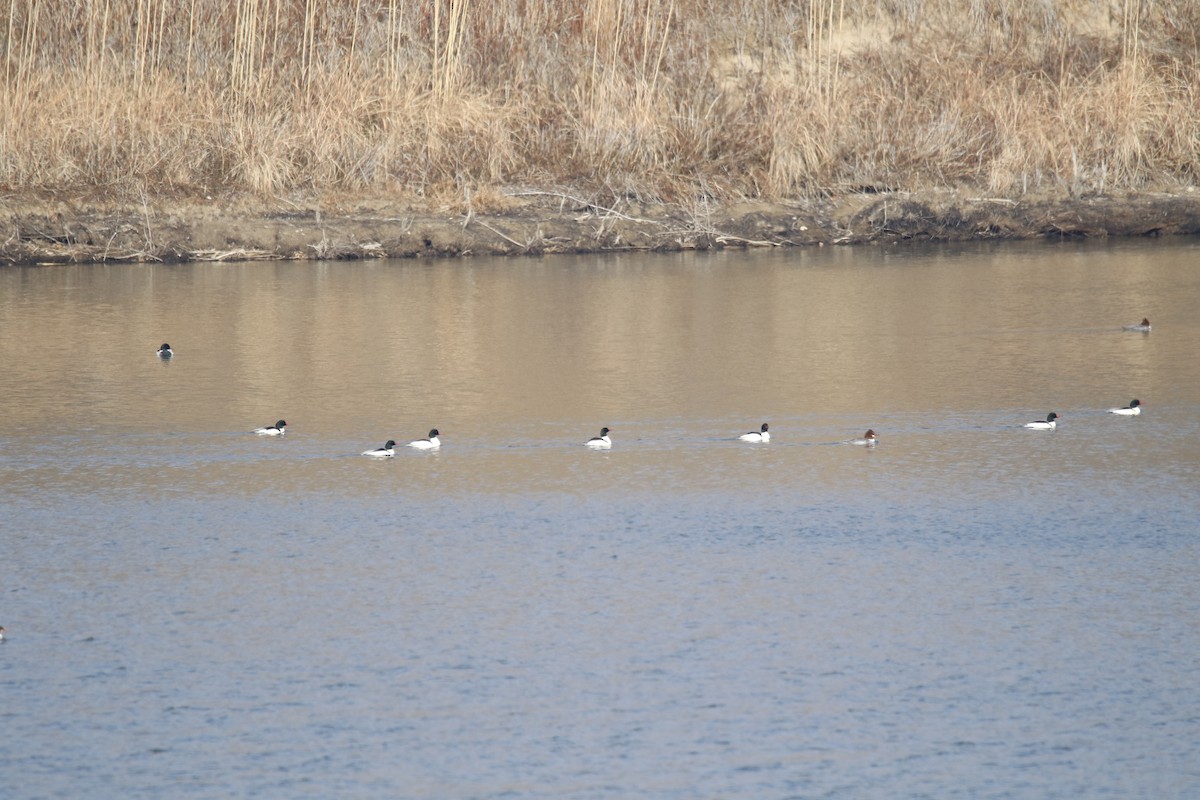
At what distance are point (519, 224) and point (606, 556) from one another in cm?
1444

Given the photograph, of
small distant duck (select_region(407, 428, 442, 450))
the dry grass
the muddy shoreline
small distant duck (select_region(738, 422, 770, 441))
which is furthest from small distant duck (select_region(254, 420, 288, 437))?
the dry grass

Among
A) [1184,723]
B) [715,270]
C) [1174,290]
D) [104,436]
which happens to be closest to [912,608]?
[1184,723]

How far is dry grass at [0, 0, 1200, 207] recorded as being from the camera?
78.3 ft

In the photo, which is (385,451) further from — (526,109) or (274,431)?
(526,109)

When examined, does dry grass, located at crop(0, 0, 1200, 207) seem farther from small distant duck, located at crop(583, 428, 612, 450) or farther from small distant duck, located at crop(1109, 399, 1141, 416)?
small distant duck, located at crop(583, 428, 612, 450)

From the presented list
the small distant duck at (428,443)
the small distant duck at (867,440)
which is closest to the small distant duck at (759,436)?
the small distant duck at (867,440)

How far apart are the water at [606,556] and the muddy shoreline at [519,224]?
4.93 metres

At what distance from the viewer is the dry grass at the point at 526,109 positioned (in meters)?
23.9

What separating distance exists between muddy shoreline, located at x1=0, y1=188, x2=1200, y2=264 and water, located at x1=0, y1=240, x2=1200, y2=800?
4.93 metres

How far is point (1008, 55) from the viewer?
2800 cm

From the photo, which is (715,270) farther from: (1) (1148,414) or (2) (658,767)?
(2) (658,767)

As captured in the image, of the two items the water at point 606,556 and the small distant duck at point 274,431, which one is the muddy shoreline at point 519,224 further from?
the small distant duck at point 274,431

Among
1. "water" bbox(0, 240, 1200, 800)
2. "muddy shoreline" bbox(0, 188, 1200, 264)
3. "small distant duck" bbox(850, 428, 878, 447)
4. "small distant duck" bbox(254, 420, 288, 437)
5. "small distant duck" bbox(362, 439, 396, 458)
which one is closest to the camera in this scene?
"water" bbox(0, 240, 1200, 800)

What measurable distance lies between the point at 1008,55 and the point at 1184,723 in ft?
73.3
